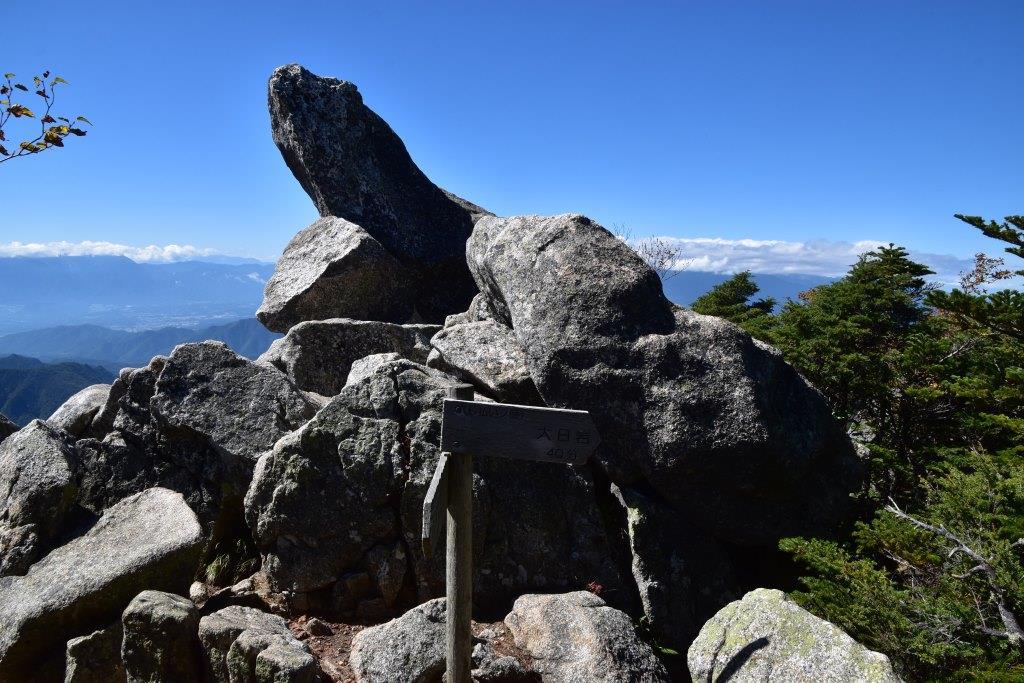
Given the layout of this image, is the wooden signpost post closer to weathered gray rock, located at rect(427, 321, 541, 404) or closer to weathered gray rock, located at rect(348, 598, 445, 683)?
weathered gray rock, located at rect(348, 598, 445, 683)

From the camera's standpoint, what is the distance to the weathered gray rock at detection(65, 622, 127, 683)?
29.8ft

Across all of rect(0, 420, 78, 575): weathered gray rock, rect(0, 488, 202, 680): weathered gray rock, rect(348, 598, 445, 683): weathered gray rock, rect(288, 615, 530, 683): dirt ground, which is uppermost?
rect(0, 420, 78, 575): weathered gray rock

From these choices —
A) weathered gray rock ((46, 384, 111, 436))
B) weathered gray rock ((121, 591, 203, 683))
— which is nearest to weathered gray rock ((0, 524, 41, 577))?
weathered gray rock ((121, 591, 203, 683))

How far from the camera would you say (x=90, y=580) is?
9.49 meters

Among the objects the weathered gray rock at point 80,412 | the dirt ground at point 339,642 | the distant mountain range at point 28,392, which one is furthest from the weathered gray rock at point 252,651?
the distant mountain range at point 28,392

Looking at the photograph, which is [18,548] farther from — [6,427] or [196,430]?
[6,427]

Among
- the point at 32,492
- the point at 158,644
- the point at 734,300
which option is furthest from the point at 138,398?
the point at 734,300

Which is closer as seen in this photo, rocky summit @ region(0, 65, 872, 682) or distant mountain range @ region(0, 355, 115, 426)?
rocky summit @ region(0, 65, 872, 682)

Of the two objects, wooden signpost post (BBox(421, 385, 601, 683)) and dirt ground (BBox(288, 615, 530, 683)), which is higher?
wooden signpost post (BBox(421, 385, 601, 683))

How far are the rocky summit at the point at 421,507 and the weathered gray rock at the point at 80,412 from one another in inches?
94.1

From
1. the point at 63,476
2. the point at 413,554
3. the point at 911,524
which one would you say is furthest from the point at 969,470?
the point at 63,476

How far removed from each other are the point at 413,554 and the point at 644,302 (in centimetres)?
547

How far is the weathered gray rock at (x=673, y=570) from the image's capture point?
10195 mm

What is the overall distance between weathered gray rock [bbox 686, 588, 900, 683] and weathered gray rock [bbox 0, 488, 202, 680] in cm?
746
